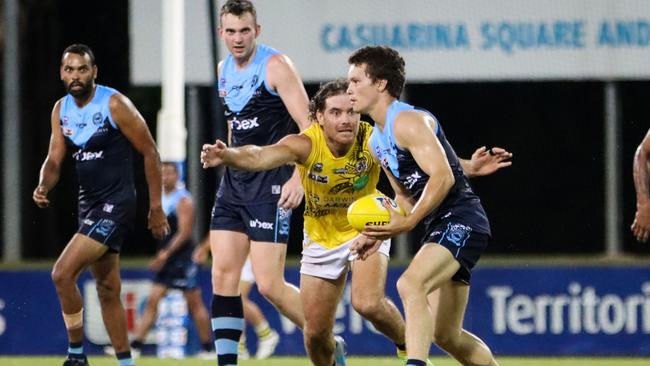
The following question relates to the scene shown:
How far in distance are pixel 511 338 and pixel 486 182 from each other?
5.98 m

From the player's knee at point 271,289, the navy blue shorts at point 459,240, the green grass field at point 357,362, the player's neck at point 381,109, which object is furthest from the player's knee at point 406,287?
the green grass field at point 357,362

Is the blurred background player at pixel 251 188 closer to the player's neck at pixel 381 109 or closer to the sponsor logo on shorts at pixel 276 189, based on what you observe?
the sponsor logo on shorts at pixel 276 189

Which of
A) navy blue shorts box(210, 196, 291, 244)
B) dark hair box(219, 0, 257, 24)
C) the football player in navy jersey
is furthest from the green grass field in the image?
dark hair box(219, 0, 257, 24)

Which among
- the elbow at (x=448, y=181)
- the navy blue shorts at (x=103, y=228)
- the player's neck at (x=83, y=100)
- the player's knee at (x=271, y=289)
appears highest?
the player's neck at (x=83, y=100)

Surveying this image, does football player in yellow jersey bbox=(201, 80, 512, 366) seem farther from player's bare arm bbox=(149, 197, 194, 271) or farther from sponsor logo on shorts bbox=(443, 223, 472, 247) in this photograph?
player's bare arm bbox=(149, 197, 194, 271)

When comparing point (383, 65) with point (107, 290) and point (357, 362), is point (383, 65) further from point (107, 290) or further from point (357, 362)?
point (357, 362)

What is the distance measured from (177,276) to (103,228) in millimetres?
4540

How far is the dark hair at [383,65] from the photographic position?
7.96m

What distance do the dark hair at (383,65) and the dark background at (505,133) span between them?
10019 mm

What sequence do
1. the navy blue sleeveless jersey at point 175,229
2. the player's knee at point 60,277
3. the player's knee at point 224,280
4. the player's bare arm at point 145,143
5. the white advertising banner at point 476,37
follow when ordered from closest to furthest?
1. the player's knee at point 224,280
2. the player's knee at point 60,277
3. the player's bare arm at point 145,143
4. the navy blue sleeveless jersey at point 175,229
5. the white advertising banner at point 476,37

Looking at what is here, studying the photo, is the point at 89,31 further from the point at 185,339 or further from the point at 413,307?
the point at 413,307

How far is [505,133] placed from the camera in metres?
19.6

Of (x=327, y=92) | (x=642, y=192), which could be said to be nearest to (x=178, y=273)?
(x=327, y=92)

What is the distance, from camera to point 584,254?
19.6m
